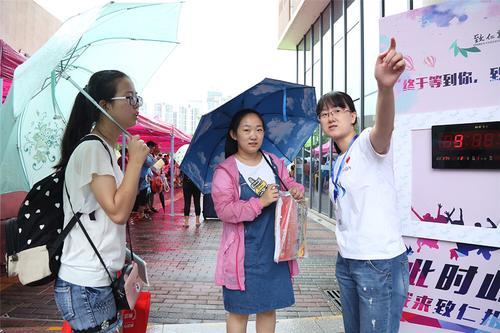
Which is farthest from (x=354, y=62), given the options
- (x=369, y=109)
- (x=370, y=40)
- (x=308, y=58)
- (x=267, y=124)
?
(x=267, y=124)

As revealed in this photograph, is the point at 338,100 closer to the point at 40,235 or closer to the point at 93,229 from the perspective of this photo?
the point at 93,229

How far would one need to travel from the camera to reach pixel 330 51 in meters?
11.0

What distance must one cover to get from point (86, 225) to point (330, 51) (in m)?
10.4

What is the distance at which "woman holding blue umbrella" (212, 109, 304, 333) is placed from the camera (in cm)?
222

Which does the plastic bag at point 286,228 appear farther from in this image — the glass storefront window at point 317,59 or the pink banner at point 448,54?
the glass storefront window at point 317,59

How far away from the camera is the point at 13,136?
1.97 m

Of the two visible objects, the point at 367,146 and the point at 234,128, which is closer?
the point at 367,146

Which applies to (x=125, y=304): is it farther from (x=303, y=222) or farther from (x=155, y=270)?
(x=155, y=270)

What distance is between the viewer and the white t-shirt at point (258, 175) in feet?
7.54

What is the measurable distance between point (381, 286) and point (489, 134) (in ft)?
3.95

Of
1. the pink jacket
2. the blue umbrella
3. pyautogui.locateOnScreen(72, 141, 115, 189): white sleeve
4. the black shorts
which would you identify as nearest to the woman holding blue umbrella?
the pink jacket


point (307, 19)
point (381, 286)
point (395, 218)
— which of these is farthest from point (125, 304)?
point (307, 19)

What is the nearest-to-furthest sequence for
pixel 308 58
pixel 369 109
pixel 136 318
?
pixel 136 318 < pixel 369 109 < pixel 308 58

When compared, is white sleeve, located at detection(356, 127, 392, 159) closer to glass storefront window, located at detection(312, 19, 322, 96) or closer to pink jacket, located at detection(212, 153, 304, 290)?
pink jacket, located at detection(212, 153, 304, 290)
